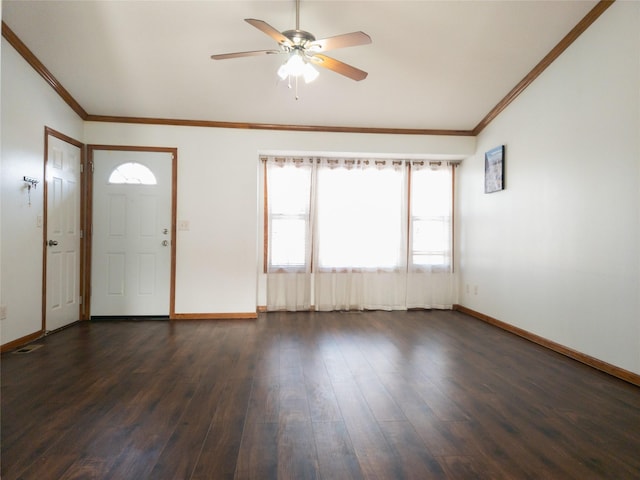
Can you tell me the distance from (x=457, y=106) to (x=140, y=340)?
14.0 feet

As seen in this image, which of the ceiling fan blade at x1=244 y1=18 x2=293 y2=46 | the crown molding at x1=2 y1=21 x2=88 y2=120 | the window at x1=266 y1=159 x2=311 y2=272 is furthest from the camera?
the window at x1=266 y1=159 x2=311 y2=272

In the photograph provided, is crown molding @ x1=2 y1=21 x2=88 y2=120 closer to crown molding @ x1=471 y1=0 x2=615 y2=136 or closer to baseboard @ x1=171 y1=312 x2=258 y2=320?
baseboard @ x1=171 y1=312 x2=258 y2=320

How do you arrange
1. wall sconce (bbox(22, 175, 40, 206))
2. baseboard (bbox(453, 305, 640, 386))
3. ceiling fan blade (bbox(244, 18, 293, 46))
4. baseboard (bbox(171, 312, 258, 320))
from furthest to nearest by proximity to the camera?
1. baseboard (bbox(171, 312, 258, 320))
2. wall sconce (bbox(22, 175, 40, 206))
3. baseboard (bbox(453, 305, 640, 386))
4. ceiling fan blade (bbox(244, 18, 293, 46))

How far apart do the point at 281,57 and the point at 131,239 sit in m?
2.73

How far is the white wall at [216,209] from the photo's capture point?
14.5 ft

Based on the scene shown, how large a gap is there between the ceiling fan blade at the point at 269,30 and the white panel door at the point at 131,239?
2510 mm

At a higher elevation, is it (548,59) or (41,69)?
(548,59)

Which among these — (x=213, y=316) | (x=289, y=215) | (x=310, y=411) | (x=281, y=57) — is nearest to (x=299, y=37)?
(x=281, y=57)

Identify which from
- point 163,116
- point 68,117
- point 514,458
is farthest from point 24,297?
point 514,458

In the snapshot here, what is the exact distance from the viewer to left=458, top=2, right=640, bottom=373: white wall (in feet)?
8.81

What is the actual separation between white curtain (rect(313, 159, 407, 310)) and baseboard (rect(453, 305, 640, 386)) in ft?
4.12

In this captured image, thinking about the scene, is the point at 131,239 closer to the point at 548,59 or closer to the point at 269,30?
the point at 269,30

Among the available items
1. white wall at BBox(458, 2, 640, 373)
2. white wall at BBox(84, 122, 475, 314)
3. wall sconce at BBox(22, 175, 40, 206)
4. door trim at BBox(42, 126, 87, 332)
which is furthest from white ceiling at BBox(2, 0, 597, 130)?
wall sconce at BBox(22, 175, 40, 206)

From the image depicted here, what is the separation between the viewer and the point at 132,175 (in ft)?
14.5
